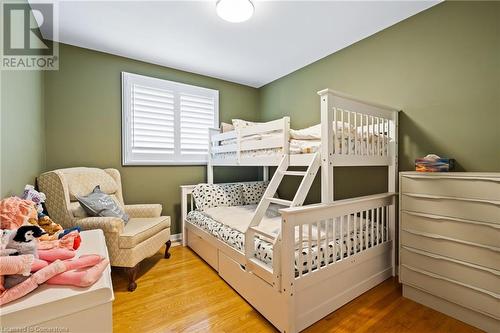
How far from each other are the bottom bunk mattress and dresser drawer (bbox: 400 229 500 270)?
29 cm

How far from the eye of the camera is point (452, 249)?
5.41ft

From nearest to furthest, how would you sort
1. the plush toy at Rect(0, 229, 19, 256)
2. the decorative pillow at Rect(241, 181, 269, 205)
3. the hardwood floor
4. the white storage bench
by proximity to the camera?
the white storage bench < the plush toy at Rect(0, 229, 19, 256) < the hardwood floor < the decorative pillow at Rect(241, 181, 269, 205)

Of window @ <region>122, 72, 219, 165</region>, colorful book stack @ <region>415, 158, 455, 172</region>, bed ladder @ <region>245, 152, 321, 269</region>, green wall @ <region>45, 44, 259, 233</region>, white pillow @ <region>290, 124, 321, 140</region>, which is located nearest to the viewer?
bed ladder @ <region>245, 152, 321, 269</region>

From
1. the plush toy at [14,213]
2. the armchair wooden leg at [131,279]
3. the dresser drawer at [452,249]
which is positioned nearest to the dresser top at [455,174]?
the dresser drawer at [452,249]

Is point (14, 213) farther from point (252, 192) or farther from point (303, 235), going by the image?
point (252, 192)

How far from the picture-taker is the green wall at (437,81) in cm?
178

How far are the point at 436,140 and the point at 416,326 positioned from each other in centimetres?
150

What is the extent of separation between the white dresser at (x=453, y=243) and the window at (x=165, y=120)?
2681mm

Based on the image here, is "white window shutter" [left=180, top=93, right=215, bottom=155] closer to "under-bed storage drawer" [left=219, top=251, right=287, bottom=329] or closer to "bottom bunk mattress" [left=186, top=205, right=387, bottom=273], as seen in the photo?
"bottom bunk mattress" [left=186, top=205, right=387, bottom=273]

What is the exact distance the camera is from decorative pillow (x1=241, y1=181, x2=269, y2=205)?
11.0 ft

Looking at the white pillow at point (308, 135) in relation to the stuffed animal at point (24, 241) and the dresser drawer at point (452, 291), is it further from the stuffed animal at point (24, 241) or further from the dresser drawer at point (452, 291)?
the stuffed animal at point (24, 241)

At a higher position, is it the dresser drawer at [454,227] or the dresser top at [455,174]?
Answer: the dresser top at [455,174]

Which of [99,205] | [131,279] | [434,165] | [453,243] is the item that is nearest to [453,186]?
[434,165]

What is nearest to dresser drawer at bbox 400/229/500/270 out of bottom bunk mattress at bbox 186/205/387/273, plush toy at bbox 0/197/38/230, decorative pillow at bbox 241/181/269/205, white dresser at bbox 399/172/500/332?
white dresser at bbox 399/172/500/332
